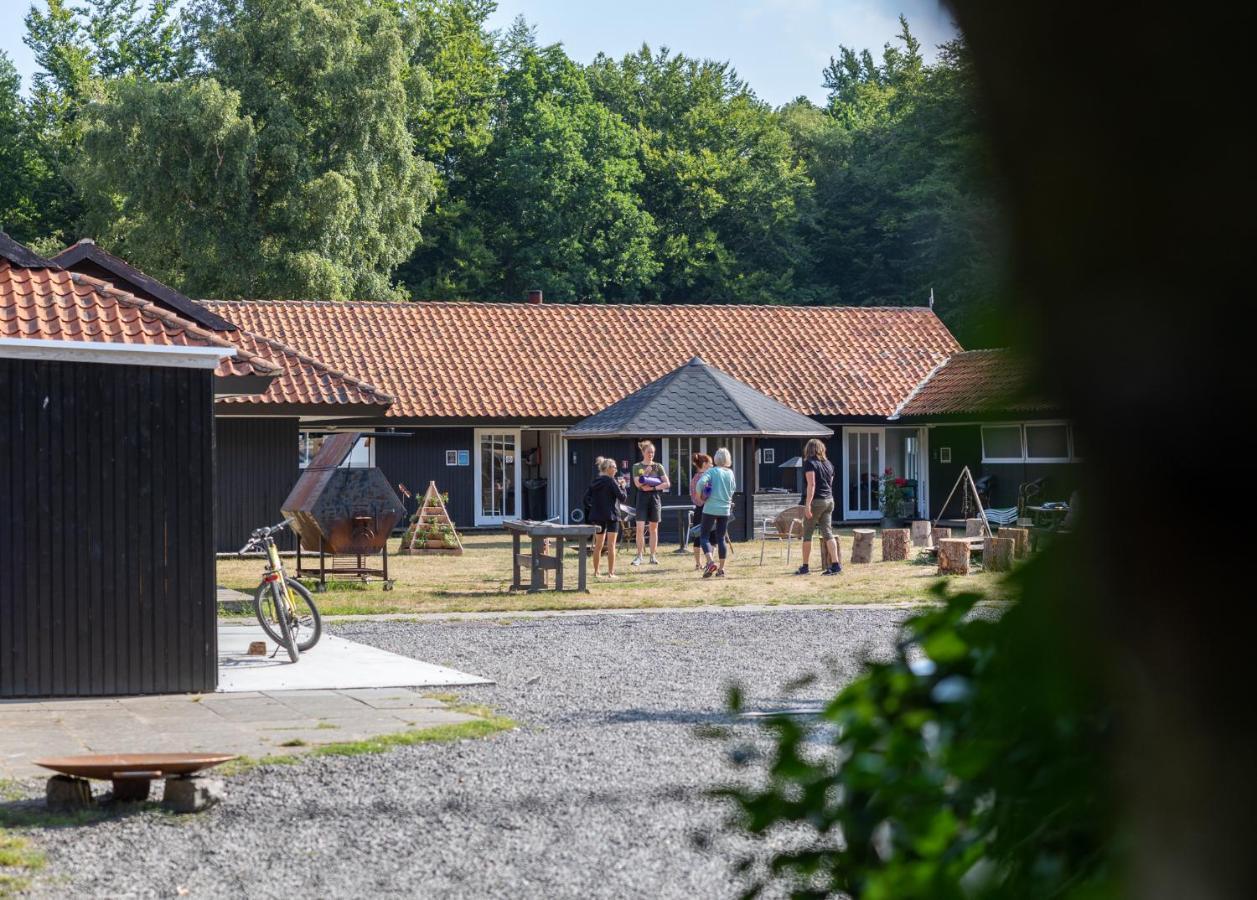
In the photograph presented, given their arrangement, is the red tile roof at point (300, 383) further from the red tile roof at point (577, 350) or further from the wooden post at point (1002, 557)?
the wooden post at point (1002, 557)

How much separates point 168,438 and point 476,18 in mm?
56292

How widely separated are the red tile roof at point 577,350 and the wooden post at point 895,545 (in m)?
8.69

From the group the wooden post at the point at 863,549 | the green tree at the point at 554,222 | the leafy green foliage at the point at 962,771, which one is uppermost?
the green tree at the point at 554,222

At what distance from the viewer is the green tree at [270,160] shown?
1772 inches

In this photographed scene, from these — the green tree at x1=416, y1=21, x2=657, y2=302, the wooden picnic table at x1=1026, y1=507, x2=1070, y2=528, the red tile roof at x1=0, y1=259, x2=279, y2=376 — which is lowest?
the wooden picnic table at x1=1026, y1=507, x2=1070, y2=528

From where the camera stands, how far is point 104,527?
35.4ft

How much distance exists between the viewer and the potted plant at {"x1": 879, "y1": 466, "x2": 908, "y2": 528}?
3625cm

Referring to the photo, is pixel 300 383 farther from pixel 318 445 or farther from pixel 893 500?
pixel 893 500

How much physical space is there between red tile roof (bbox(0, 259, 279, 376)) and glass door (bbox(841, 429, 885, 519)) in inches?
1048

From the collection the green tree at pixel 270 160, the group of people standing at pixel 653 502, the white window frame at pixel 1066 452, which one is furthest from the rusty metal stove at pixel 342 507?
the green tree at pixel 270 160

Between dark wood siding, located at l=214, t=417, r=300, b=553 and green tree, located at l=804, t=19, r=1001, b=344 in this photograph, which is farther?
dark wood siding, located at l=214, t=417, r=300, b=553

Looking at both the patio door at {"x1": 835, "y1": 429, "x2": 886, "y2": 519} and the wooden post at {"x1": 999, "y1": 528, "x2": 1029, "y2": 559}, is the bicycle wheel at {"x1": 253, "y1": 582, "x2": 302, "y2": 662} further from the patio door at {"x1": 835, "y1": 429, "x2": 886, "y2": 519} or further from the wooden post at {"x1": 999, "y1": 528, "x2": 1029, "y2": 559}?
the patio door at {"x1": 835, "y1": 429, "x2": 886, "y2": 519}

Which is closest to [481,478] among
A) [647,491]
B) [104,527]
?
[647,491]

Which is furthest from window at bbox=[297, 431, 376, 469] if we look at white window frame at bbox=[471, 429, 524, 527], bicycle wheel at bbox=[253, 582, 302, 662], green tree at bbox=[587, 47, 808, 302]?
green tree at bbox=[587, 47, 808, 302]
